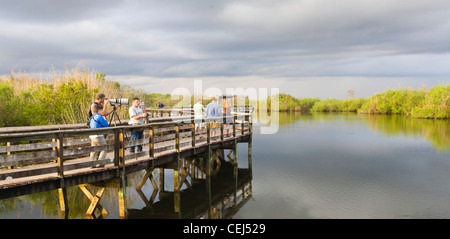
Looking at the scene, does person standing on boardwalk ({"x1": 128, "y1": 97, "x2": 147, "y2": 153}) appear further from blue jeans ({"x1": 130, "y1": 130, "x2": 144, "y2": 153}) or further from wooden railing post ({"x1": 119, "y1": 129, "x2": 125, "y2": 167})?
wooden railing post ({"x1": 119, "y1": 129, "x2": 125, "y2": 167})

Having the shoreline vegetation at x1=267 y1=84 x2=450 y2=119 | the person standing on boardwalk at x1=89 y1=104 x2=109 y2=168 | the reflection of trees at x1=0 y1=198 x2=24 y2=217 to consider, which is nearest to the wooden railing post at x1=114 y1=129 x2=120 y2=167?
the person standing on boardwalk at x1=89 y1=104 x2=109 y2=168

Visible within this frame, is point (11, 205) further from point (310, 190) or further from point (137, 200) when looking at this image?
point (310, 190)

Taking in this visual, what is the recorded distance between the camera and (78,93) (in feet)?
56.5

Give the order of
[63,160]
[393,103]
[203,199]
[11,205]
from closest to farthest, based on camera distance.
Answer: [63,160] < [11,205] < [203,199] < [393,103]

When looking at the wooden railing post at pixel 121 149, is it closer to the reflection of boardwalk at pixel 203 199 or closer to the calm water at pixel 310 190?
the calm water at pixel 310 190

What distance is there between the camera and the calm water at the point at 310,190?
12156 millimetres

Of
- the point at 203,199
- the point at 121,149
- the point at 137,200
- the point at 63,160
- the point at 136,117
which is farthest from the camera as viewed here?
the point at 203,199

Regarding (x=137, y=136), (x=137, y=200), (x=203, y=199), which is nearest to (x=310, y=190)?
(x=203, y=199)

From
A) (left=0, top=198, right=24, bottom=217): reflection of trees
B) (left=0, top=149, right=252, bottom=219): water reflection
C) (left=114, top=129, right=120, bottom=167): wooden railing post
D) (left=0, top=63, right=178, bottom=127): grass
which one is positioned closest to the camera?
(left=114, top=129, right=120, bottom=167): wooden railing post

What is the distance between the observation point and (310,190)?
1501 cm

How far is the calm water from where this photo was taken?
1216 cm
